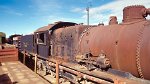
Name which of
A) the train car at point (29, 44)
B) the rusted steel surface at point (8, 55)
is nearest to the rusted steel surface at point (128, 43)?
the train car at point (29, 44)

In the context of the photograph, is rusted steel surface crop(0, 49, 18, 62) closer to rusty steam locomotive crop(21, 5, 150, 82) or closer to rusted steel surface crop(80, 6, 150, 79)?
rusty steam locomotive crop(21, 5, 150, 82)

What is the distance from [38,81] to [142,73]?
6650mm

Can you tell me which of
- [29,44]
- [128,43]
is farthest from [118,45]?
[29,44]

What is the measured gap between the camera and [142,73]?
18.5 feet

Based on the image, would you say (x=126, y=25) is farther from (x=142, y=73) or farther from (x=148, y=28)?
(x=142, y=73)

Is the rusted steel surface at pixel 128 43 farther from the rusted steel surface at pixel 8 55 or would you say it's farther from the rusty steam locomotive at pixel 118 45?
the rusted steel surface at pixel 8 55

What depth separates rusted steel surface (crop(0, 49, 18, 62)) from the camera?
62.9ft

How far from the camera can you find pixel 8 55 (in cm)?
1967

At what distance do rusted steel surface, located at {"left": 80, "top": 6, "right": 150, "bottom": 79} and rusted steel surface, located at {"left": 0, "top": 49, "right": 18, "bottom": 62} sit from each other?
13.3 m

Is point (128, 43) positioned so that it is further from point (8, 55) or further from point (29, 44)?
point (29, 44)

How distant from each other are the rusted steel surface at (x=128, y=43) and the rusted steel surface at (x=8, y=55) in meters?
13.3

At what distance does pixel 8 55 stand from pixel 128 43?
16046 mm

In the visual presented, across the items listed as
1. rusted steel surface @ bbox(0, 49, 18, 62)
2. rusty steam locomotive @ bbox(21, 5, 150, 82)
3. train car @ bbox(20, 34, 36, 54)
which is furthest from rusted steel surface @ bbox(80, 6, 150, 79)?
rusted steel surface @ bbox(0, 49, 18, 62)

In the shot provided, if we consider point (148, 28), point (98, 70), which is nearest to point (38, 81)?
point (98, 70)
